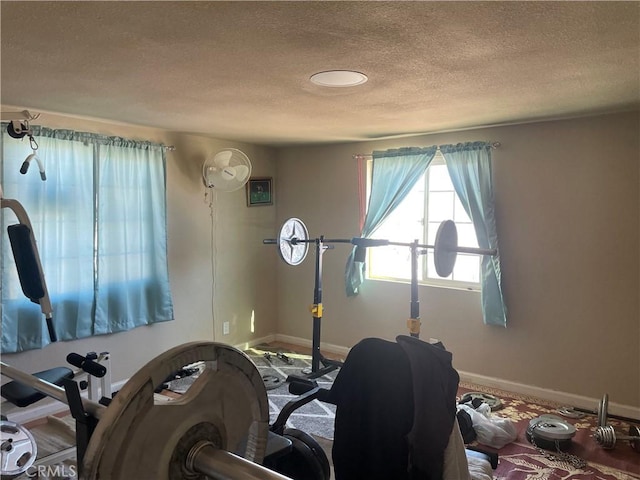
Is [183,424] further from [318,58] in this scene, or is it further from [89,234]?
[89,234]

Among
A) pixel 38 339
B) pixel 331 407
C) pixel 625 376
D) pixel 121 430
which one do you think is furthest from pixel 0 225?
pixel 625 376

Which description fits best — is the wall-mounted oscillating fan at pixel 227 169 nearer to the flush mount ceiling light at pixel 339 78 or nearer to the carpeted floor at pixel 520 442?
the carpeted floor at pixel 520 442

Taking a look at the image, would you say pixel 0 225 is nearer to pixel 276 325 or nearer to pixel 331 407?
pixel 331 407

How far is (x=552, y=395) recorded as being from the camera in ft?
11.9

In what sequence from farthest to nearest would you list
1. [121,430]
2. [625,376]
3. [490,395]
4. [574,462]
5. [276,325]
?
1. [276,325]
2. [490,395]
3. [625,376]
4. [574,462]
5. [121,430]

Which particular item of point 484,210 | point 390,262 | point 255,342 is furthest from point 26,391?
point 484,210

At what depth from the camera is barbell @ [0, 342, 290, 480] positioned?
0.71 m

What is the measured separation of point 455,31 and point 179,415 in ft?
5.20

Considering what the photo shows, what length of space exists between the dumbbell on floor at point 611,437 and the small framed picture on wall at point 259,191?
3.51 meters

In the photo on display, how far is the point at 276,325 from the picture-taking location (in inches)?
211

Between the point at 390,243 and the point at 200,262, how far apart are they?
1.91 metres

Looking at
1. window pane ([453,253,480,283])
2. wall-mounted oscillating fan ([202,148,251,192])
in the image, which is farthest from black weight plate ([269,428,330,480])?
wall-mounted oscillating fan ([202,148,251,192])

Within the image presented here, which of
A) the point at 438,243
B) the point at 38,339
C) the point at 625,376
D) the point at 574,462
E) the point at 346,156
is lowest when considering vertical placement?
the point at 574,462

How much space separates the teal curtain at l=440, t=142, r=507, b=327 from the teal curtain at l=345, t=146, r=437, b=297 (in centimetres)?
36
